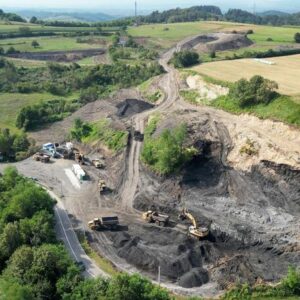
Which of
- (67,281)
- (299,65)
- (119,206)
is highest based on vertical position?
(299,65)

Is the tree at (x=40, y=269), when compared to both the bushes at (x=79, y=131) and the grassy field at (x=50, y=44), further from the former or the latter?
the grassy field at (x=50, y=44)

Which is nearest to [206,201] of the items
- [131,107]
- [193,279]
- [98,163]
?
[193,279]

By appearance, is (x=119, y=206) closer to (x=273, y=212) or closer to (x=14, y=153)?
(x=273, y=212)

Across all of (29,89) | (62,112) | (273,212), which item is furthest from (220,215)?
(29,89)

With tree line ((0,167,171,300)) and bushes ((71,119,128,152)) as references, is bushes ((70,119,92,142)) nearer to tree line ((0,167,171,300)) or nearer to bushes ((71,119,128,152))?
bushes ((71,119,128,152))

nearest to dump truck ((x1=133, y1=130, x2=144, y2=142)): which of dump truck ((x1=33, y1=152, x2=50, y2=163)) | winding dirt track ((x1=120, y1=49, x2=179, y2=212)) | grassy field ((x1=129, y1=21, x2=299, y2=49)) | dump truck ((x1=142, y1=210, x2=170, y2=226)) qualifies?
winding dirt track ((x1=120, y1=49, x2=179, y2=212))

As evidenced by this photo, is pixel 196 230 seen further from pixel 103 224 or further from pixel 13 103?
pixel 13 103
